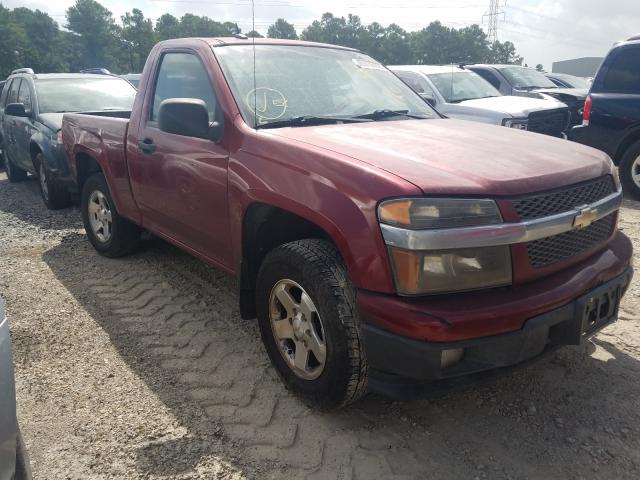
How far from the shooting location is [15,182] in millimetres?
8992

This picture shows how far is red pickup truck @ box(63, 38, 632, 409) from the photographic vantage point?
2143 millimetres

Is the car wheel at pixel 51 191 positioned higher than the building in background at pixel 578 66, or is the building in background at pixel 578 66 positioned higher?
the building in background at pixel 578 66

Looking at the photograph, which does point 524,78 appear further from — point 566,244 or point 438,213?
point 438,213

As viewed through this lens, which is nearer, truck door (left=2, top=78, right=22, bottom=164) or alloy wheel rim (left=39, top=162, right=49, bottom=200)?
alloy wheel rim (left=39, top=162, right=49, bottom=200)

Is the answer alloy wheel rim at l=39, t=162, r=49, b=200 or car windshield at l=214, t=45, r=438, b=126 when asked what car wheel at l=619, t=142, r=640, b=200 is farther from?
alloy wheel rim at l=39, t=162, r=49, b=200

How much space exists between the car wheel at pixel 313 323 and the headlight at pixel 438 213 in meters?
0.41

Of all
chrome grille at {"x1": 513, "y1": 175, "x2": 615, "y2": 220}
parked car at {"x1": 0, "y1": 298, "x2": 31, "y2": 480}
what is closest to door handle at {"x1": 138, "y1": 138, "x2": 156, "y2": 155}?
parked car at {"x1": 0, "y1": 298, "x2": 31, "y2": 480}

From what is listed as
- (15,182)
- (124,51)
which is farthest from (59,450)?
(124,51)

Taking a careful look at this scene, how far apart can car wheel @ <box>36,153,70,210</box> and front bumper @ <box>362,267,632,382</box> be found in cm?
558

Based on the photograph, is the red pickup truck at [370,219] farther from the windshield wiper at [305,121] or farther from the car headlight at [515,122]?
the car headlight at [515,122]

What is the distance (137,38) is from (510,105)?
50.1 metres

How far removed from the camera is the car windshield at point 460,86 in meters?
8.98

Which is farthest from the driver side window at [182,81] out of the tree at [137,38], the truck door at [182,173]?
the tree at [137,38]

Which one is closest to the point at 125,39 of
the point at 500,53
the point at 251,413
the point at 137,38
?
the point at 137,38
